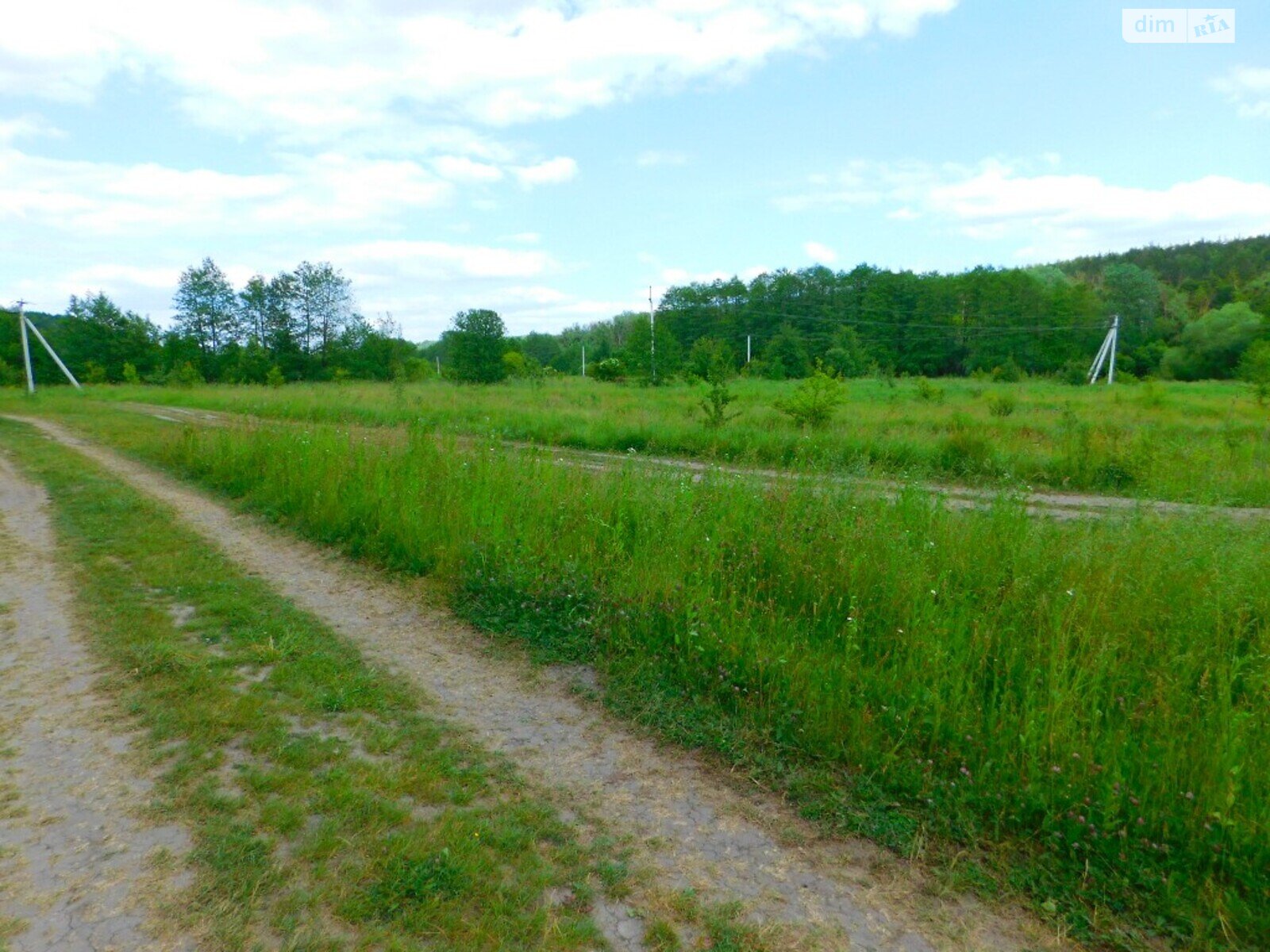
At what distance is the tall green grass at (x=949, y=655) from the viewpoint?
307 cm

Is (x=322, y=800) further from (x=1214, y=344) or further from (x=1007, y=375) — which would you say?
(x=1214, y=344)

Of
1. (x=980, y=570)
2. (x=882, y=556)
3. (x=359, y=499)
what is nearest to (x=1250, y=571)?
(x=980, y=570)

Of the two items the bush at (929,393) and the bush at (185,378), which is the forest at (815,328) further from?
the bush at (929,393)

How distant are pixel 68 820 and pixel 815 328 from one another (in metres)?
81.5

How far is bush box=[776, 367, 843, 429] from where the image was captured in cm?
1897

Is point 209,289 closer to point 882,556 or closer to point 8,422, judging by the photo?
point 8,422

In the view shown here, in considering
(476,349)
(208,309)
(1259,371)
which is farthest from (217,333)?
(1259,371)

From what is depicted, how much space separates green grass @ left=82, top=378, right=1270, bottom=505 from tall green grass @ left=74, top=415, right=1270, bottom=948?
2.05m

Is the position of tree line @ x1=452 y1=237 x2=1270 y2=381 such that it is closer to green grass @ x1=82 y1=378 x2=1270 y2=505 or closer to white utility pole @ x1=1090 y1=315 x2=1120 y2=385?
white utility pole @ x1=1090 y1=315 x2=1120 y2=385

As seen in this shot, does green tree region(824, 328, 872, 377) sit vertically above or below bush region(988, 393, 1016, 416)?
above

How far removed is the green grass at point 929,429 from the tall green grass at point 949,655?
80.6 inches

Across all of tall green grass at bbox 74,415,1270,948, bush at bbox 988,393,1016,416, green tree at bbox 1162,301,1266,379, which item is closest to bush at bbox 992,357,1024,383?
green tree at bbox 1162,301,1266,379

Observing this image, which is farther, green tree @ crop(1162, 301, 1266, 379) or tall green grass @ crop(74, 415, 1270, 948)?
green tree @ crop(1162, 301, 1266, 379)

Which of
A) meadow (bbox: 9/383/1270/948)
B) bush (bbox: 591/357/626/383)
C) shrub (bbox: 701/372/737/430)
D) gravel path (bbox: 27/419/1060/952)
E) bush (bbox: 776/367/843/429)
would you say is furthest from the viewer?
bush (bbox: 591/357/626/383)
